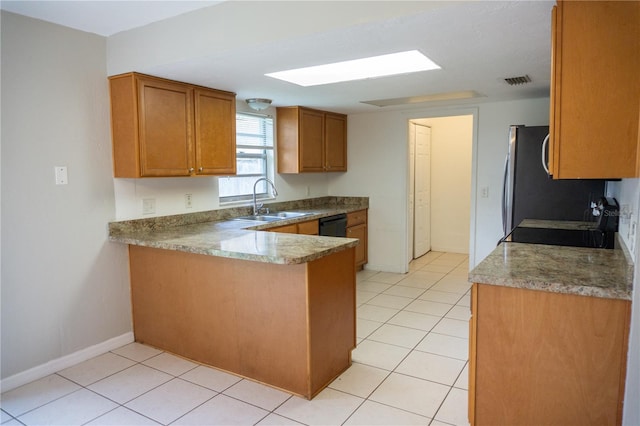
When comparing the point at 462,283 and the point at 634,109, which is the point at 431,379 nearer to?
the point at 634,109

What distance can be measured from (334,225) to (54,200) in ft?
8.81

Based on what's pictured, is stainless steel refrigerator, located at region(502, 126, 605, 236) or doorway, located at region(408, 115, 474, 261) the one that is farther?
doorway, located at region(408, 115, 474, 261)

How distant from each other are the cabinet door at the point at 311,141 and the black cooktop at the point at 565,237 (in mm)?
2450

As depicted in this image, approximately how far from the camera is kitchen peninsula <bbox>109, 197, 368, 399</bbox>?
238cm

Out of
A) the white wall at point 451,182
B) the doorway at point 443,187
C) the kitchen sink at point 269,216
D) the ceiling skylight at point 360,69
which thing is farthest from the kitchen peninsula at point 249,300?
the white wall at point 451,182

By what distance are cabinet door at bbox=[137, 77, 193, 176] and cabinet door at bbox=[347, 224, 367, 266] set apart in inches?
93.6

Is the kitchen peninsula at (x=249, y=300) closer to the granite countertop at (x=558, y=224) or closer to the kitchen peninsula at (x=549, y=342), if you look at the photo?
the kitchen peninsula at (x=549, y=342)

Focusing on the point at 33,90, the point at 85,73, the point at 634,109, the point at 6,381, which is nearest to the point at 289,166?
the point at 85,73

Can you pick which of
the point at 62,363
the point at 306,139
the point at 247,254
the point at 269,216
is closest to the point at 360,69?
the point at 247,254

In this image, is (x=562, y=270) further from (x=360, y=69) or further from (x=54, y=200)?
(x=54, y=200)

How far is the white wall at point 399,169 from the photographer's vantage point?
4445 millimetres

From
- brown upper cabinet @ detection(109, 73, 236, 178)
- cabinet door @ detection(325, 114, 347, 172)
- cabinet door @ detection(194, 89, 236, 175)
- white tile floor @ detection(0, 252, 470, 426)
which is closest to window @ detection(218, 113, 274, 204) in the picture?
cabinet door @ detection(194, 89, 236, 175)

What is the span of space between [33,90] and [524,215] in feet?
12.4

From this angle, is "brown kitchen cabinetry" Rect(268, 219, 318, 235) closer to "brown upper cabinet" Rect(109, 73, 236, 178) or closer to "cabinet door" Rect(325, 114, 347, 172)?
"brown upper cabinet" Rect(109, 73, 236, 178)
